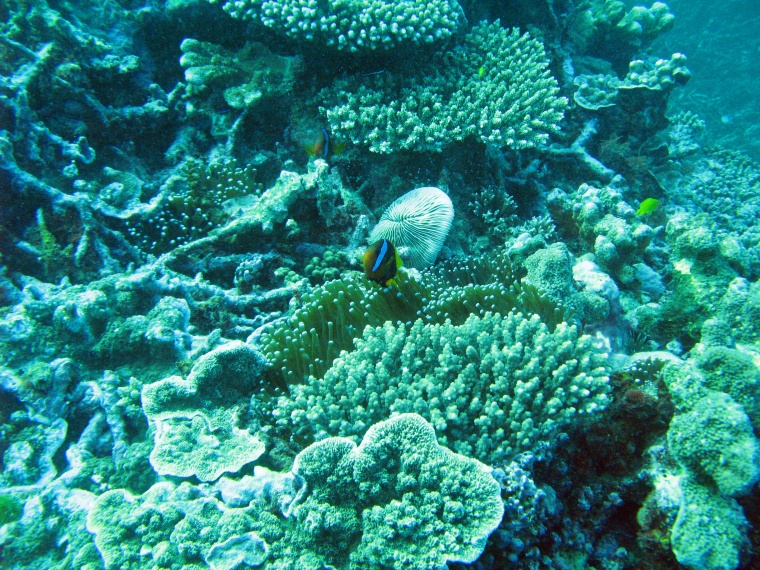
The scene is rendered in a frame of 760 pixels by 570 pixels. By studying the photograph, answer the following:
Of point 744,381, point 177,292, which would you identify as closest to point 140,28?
point 177,292

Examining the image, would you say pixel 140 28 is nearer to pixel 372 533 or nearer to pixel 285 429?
pixel 285 429

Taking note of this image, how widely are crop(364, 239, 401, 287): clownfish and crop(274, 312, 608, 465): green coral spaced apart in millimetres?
449

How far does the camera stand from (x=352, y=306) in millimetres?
3611

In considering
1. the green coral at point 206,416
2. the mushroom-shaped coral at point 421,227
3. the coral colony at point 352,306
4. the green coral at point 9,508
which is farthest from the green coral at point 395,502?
the mushroom-shaped coral at point 421,227

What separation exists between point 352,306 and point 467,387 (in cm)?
132

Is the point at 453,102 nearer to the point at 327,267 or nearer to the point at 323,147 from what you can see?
the point at 323,147

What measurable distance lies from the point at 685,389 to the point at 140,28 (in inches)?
314

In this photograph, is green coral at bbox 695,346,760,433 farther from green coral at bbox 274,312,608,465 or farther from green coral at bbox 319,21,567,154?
green coral at bbox 319,21,567,154

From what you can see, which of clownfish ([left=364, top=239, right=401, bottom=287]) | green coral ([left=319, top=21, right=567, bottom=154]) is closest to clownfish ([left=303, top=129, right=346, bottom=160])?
green coral ([left=319, top=21, right=567, bottom=154])

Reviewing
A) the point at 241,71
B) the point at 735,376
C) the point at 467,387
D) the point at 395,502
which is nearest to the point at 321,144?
the point at 241,71

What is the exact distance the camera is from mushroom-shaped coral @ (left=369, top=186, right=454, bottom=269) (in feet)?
15.5

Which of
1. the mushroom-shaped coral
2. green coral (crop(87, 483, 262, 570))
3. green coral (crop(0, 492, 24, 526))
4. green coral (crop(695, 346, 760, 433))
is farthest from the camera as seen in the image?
the mushroom-shaped coral

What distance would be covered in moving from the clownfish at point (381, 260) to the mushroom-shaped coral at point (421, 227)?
4.57ft

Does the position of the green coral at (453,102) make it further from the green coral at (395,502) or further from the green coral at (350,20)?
the green coral at (395,502)
